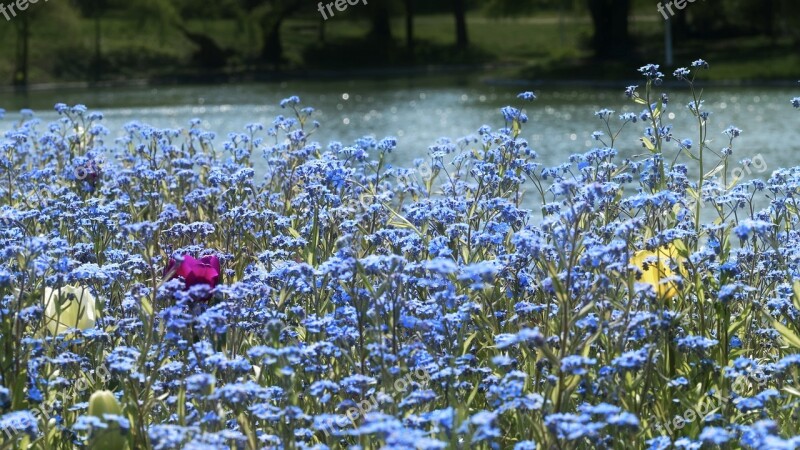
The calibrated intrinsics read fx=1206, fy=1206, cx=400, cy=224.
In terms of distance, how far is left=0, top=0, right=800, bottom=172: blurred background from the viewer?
862 inches

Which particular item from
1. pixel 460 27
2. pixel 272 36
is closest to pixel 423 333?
pixel 272 36

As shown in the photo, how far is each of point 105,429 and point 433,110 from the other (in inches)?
783

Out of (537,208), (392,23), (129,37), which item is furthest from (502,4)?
(537,208)

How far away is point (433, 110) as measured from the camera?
23031 mm

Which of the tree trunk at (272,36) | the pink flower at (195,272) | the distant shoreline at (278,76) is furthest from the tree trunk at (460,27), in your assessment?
the pink flower at (195,272)

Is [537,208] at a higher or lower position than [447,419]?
lower

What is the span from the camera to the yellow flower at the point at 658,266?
4070 millimetres

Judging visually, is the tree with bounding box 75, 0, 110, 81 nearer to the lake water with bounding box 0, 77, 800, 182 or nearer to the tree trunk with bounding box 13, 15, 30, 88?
the tree trunk with bounding box 13, 15, 30, 88

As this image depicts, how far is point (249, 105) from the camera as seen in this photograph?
25656 mm

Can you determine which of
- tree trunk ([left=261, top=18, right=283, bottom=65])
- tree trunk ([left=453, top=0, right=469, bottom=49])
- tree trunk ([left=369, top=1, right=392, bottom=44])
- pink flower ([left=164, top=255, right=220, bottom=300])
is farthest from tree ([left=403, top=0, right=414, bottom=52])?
pink flower ([left=164, top=255, right=220, bottom=300])

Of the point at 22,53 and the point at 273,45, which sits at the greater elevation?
the point at 22,53

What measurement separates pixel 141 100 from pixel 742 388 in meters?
27.2

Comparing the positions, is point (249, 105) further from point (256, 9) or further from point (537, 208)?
point (256, 9)

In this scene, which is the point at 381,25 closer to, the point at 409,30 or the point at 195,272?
the point at 409,30
